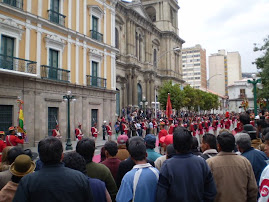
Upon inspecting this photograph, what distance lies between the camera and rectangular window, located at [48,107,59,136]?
810 inches

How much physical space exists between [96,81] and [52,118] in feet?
20.6

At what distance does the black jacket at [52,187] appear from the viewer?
262 cm

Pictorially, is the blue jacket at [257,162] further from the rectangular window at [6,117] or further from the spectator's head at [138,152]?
the rectangular window at [6,117]

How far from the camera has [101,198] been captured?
129 inches

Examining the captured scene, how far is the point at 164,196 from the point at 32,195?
1411mm

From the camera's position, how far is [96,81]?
25.5 meters

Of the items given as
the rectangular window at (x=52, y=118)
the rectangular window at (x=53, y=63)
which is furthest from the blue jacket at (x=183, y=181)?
the rectangular window at (x=53, y=63)

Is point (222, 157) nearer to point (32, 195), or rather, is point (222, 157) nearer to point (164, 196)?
point (164, 196)

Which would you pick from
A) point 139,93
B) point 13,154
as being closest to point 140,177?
point 13,154

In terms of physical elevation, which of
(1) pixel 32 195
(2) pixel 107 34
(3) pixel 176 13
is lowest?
(1) pixel 32 195

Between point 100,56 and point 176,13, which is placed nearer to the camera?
point 100,56

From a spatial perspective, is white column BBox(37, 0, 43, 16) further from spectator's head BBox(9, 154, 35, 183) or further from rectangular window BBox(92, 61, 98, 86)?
spectator's head BBox(9, 154, 35, 183)

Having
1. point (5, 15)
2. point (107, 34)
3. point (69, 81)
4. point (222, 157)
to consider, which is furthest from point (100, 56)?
point (222, 157)

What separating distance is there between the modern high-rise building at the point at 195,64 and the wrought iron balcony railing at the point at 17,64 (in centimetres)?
11504
